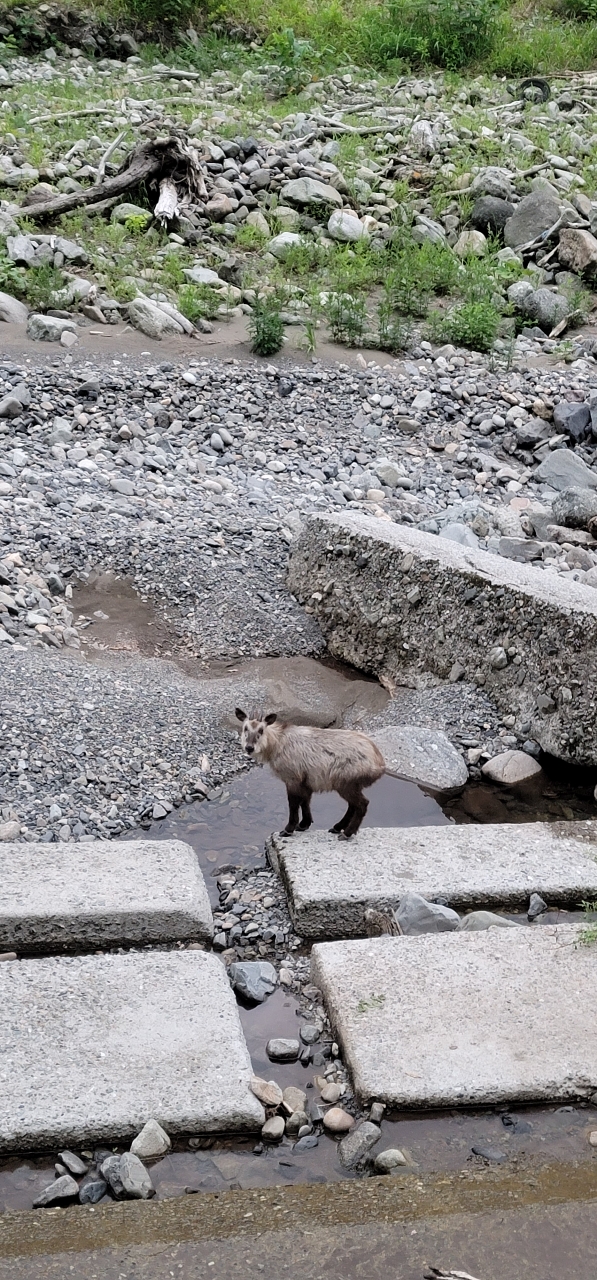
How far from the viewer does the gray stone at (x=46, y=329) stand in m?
11.4

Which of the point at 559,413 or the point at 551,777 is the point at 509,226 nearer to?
the point at 559,413

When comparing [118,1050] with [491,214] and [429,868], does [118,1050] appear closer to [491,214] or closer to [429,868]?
[429,868]

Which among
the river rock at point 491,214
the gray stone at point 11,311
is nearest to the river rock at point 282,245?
the river rock at point 491,214

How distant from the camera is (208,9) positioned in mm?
21250

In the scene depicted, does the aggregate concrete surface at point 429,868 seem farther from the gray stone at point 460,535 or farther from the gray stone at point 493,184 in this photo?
the gray stone at point 493,184

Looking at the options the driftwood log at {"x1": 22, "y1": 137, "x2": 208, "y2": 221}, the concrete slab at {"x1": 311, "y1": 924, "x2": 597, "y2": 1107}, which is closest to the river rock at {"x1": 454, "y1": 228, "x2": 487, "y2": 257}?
the driftwood log at {"x1": 22, "y1": 137, "x2": 208, "y2": 221}

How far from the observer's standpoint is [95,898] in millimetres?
4562

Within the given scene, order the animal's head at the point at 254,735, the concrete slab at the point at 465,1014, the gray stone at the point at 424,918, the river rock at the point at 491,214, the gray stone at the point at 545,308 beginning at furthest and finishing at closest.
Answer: the river rock at the point at 491,214 → the gray stone at the point at 545,308 → the animal's head at the point at 254,735 → the gray stone at the point at 424,918 → the concrete slab at the point at 465,1014

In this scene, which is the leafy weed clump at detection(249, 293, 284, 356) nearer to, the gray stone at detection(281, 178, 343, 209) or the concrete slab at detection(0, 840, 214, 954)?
the gray stone at detection(281, 178, 343, 209)

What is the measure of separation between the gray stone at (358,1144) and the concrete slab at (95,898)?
1221mm

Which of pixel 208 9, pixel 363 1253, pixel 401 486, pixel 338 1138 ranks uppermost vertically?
pixel 208 9

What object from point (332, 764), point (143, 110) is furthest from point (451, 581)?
point (143, 110)

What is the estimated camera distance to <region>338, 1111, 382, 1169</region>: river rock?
11.7ft

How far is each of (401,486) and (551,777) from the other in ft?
14.0
